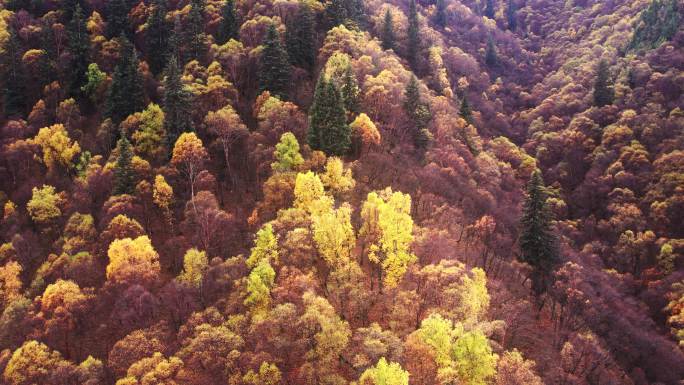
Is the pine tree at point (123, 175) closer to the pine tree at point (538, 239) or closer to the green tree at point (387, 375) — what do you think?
the green tree at point (387, 375)

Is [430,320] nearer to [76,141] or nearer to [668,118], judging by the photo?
[76,141]

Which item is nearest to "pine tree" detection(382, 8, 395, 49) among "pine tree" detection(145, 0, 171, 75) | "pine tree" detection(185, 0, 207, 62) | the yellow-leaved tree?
"pine tree" detection(185, 0, 207, 62)

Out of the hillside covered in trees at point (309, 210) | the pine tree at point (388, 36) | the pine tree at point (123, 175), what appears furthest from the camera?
the pine tree at point (388, 36)

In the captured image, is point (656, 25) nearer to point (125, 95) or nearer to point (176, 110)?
point (176, 110)

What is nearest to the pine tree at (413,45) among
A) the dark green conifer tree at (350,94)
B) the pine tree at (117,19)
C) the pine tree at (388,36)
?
the pine tree at (388,36)

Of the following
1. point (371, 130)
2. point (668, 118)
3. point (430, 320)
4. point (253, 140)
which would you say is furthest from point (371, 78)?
point (668, 118)

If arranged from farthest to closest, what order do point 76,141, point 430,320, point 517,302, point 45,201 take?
point 76,141
point 45,201
point 517,302
point 430,320

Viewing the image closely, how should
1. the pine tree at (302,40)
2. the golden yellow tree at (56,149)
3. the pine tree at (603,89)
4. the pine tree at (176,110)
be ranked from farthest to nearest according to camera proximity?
the pine tree at (603,89)
the pine tree at (302,40)
the golden yellow tree at (56,149)
the pine tree at (176,110)
